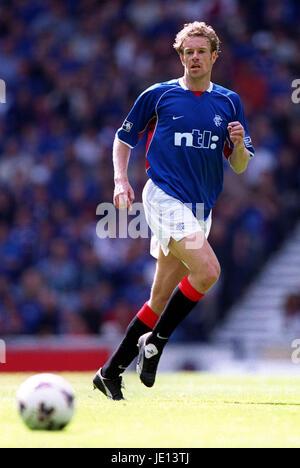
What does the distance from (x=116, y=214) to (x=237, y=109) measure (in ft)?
21.3

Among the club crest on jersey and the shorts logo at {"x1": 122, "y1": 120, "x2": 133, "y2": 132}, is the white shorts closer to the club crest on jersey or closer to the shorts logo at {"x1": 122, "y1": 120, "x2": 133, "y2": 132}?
the shorts logo at {"x1": 122, "y1": 120, "x2": 133, "y2": 132}

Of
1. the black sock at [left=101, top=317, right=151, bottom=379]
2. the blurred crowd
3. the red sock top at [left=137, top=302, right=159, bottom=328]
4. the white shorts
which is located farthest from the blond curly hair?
the blurred crowd

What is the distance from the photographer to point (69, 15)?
59.1 ft

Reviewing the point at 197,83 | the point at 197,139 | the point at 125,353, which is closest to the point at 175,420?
the point at 125,353

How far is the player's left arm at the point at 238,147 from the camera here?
6.50 meters

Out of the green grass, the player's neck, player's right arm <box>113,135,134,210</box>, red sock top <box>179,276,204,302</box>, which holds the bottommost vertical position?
the green grass

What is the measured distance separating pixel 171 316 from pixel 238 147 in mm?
1272

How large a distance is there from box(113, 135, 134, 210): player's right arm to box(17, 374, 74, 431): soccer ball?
5.33ft

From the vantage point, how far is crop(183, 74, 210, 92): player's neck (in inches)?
266

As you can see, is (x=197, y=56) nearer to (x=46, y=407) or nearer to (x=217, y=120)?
(x=217, y=120)

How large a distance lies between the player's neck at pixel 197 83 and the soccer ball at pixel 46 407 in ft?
8.46

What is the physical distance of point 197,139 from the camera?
666 centimetres
